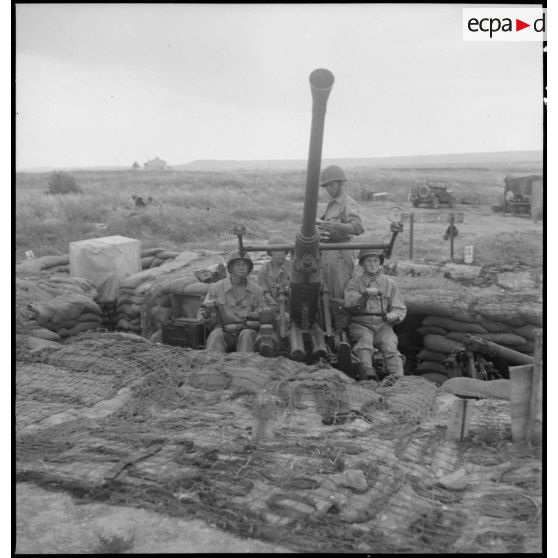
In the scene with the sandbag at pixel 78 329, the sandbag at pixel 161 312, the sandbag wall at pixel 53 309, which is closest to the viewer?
the sandbag wall at pixel 53 309

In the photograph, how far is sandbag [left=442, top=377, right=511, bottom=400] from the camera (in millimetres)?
5363

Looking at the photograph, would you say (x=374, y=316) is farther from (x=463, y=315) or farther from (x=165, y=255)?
(x=165, y=255)

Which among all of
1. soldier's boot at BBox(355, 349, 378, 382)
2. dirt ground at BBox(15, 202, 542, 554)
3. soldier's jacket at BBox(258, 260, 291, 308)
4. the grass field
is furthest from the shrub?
dirt ground at BBox(15, 202, 542, 554)

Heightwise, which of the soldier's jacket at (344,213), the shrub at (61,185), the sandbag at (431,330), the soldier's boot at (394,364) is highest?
the shrub at (61,185)

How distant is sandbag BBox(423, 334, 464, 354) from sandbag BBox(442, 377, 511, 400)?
1.60m

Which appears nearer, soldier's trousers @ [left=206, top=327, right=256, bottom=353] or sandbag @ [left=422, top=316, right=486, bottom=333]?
soldier's trousers @ [left=206, top=327, right=256, bottom=353]

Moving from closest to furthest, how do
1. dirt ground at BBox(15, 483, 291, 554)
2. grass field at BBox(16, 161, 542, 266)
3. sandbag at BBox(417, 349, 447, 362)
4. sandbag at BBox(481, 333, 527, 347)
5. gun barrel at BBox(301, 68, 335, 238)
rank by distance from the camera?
1. dirt ground at BBox(15, 483, 291, 554)
2. gun barrel at BBox(301, 68, 335, 238)
3. sandbag at BBox(481, 333, 527, 347)
4. sandbag at BBox(417, 349, 447, 362)
5. grass field at BBox(16, 161, 542, 266)

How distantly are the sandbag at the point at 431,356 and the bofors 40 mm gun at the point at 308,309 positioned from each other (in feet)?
5.31

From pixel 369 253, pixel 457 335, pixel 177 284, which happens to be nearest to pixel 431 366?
pixel 457 335

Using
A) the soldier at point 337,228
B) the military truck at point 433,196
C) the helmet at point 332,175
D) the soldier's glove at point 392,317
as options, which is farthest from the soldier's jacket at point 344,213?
the military truck at point 433,196

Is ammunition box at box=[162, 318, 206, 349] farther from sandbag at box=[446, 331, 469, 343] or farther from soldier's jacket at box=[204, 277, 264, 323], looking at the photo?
sandbag at box=[446, 331, 469, 343]

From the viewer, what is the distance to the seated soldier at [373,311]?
6312 mm

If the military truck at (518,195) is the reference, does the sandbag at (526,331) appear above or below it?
below

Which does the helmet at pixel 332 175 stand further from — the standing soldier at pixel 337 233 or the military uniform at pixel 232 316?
the military uniform at pixel 232 316
